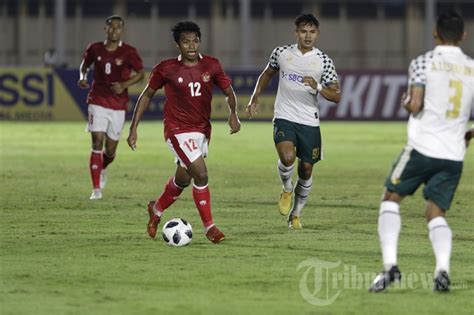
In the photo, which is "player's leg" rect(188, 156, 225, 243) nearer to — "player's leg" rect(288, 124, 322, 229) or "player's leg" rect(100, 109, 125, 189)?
"player's leg" rect(288, 124, 322, 229)

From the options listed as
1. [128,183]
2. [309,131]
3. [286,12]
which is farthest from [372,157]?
[286,12]

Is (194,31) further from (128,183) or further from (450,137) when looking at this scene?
(128,183)

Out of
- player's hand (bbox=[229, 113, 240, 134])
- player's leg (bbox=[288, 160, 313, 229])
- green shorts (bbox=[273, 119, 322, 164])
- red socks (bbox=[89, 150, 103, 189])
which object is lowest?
red socks (bbox=[89, 150, 103, 189])

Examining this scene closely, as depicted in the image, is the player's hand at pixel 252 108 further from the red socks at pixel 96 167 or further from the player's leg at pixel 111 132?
the player's leg at pixel 111 132

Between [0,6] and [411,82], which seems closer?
[411,82]

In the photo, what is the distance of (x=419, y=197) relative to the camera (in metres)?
18.6

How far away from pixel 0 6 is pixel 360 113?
18543mm

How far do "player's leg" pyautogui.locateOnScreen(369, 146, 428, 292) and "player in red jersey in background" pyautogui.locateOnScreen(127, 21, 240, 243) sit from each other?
332 centimetres

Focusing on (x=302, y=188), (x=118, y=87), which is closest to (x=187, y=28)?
(x=302, y=188)

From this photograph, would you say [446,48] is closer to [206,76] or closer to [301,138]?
[206,76]

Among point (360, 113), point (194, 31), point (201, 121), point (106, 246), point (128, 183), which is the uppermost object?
point (194, 31)

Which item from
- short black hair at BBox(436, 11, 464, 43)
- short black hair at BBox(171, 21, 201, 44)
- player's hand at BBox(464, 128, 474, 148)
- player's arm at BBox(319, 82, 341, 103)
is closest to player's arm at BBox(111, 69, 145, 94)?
player's arm at BBox(319, 82, 341, 103)

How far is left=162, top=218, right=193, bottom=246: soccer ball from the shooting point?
12680mm

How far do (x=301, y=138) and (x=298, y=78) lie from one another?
65 centimetres
